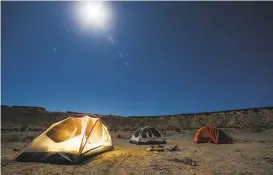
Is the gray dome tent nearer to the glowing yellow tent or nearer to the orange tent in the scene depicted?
the orange tent

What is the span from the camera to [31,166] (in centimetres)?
1101

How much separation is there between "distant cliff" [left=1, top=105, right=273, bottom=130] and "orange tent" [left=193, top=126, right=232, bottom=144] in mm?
35920

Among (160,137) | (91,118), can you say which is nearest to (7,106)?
(160,137)

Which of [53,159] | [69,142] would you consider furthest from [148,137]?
[53,159]

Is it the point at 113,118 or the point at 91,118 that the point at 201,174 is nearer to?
the point at 91,118

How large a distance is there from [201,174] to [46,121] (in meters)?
65.3

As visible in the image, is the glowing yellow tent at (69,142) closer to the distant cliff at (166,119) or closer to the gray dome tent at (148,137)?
the gray dome tent at (148,137)

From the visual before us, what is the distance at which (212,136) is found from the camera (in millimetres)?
25875

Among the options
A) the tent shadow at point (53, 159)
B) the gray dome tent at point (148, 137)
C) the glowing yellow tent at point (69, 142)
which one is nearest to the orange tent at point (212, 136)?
the gray dome tent at point (148, 137)

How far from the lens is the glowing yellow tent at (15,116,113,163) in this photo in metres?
12.3

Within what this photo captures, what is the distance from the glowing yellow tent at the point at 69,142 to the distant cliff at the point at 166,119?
46.4 meters

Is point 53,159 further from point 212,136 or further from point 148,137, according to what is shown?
point 212,136

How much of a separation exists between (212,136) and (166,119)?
183 feet

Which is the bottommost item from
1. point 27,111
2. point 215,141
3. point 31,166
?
point 31,166
